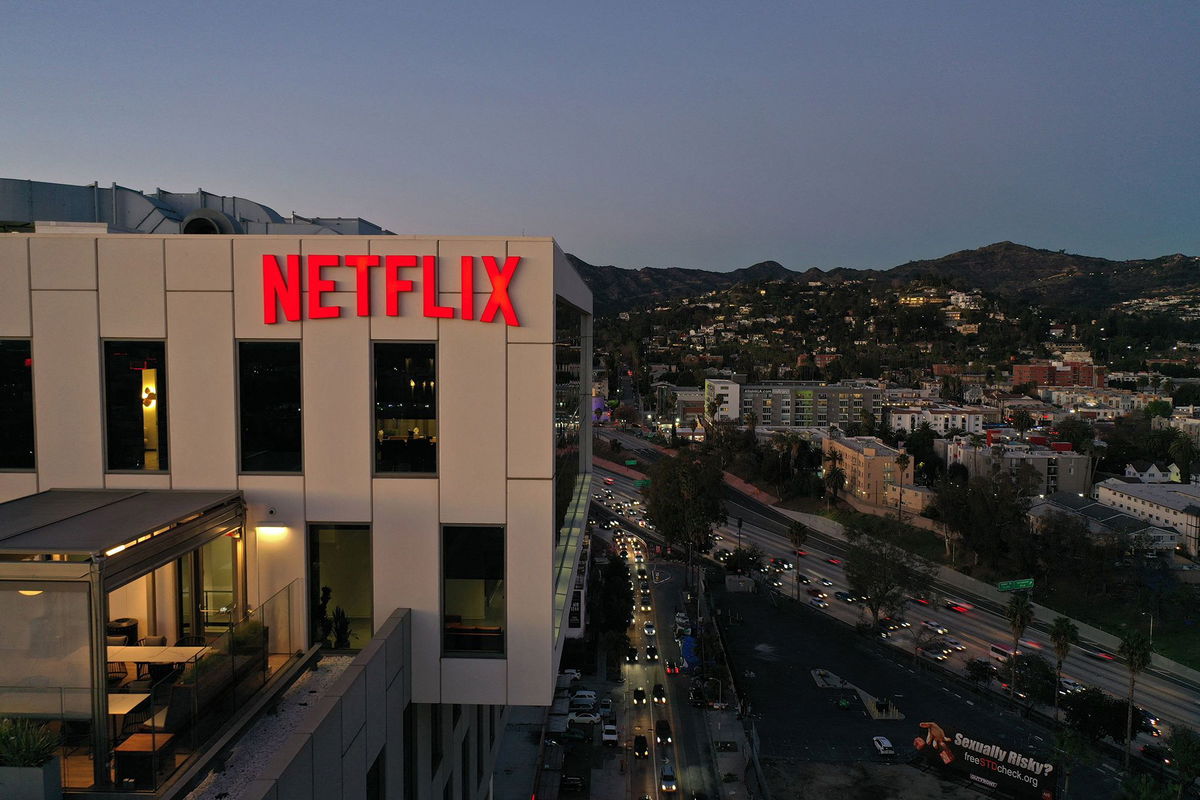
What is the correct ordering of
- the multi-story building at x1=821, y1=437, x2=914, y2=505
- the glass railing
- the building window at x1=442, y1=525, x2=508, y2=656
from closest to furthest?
the building window at x1=442, y1=525, x2=508, y2=656 → the glass railing → the multi-story building at x1=821, y1=437, x2=914, y2=505

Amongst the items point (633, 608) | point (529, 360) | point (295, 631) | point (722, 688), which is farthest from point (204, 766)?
point (633, 608)

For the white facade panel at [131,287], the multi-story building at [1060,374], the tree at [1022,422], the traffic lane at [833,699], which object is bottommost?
the traffic lane at [833,699]

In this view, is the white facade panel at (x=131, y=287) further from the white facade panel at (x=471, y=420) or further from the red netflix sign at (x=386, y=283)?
the white facade panel at (x=471, y=420)

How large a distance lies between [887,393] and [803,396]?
15512mm

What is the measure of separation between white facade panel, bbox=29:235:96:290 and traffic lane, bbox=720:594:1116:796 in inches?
1477

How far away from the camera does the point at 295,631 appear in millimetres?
8789

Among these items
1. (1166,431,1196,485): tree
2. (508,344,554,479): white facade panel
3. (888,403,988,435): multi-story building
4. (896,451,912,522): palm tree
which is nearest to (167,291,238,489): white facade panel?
(508,344,554,479): white facade panel

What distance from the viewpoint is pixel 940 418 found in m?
110

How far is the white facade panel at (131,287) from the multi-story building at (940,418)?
110398 millimetres

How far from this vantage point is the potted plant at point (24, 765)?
5387 millimetres

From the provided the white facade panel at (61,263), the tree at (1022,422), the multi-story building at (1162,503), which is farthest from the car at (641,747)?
the tree at (1022,422)

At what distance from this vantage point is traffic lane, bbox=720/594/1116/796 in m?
38.2

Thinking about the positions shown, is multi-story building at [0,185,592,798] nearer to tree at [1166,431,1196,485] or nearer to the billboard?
the billboard

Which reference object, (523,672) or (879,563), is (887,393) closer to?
(879,563)
